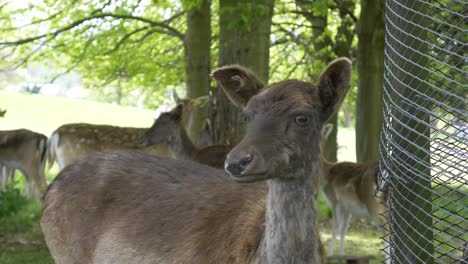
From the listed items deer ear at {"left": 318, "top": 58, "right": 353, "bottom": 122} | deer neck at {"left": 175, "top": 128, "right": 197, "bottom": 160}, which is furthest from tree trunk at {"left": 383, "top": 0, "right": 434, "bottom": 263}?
deer neck at {"left": 175, "top": 128, "right": 197, "bottom": 160}

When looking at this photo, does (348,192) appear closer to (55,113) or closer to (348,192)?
(348,192)

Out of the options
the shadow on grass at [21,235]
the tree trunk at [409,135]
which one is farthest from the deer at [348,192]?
the tree trunk at [409,135]

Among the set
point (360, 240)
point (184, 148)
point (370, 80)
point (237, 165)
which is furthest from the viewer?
point (370, 80)

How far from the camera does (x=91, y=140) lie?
13711 mm

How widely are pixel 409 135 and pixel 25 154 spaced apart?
1107 centimetres

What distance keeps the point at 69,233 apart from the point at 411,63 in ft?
7.39

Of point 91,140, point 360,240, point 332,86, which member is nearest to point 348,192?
point 360,240

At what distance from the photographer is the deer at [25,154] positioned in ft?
47.4

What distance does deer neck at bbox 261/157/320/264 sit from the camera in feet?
13.0

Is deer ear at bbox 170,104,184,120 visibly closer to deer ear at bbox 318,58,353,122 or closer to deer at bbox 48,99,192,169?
deer at bbox 48,99,192,169

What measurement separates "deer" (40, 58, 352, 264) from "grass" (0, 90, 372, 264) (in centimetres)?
378

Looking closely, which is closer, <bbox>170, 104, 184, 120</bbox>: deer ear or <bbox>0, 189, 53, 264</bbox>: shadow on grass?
<bbox>0, 189, 53, 264</bbox>: shadow on grass

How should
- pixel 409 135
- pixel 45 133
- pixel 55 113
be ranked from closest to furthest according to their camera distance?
pixel 409 135 → pixel 45 133 → pixel 55 113

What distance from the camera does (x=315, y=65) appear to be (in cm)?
1559
